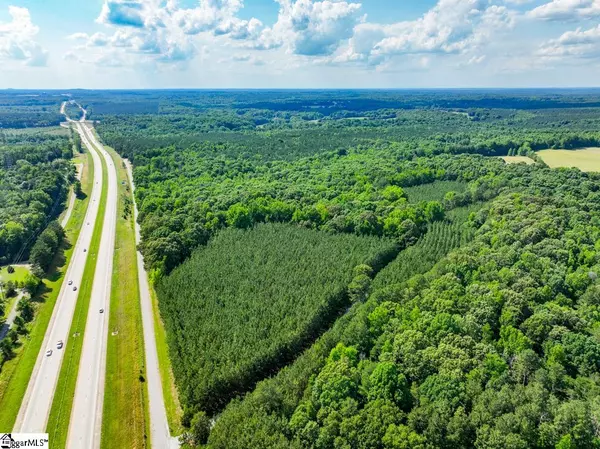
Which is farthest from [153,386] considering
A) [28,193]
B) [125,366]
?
[28,193]

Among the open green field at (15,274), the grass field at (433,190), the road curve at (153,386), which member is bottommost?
the road curve at (153,386)

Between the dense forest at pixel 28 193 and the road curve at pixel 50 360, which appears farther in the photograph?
the dense forest at pixel 28 193

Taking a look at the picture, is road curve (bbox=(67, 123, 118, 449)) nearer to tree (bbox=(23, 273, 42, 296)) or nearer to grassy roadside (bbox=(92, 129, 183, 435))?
grassy roadside (bbox=(92, 129, 183, 435))

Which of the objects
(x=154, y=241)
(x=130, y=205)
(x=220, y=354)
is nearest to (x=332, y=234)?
(x=154, y=241)

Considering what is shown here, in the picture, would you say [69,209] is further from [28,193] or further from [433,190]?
[433,190]

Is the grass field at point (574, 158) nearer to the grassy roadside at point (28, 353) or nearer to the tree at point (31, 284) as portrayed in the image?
the grassy roadside at point (28, 353)

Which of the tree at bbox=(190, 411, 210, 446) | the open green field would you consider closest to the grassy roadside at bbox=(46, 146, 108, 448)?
the open green field

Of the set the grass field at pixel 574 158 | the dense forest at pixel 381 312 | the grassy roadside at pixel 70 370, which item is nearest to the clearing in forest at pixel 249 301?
the dense forest at pixel 381 312
